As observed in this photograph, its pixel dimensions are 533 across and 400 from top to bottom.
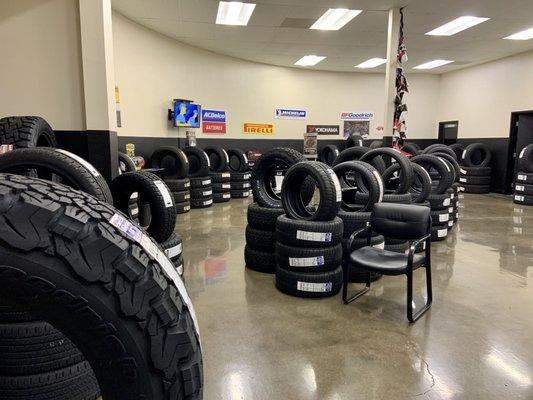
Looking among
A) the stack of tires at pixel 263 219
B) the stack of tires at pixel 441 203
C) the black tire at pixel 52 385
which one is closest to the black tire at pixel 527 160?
the stack of tires at pixel 441 203

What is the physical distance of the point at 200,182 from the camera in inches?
289

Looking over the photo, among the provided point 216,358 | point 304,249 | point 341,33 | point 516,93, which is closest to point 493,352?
point 304,249

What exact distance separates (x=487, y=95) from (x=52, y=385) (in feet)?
40.6

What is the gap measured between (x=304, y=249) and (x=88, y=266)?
2.50 metres

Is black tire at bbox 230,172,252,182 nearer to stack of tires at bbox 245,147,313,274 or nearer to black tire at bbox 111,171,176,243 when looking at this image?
stack of tires at bbox 245,147,313,274

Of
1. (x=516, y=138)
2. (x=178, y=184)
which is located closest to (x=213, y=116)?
(x=178, y=184)

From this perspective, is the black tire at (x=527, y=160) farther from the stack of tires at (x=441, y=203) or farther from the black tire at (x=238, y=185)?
the black tire at (x=238, y=185)

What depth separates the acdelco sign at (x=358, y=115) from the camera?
40.1ft

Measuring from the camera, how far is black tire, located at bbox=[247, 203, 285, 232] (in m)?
3.74

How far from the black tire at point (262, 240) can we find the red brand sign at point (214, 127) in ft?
21.5

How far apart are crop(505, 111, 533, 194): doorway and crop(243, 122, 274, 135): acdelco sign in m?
6.64

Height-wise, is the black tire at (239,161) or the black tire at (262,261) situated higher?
the black tire at (239,161)

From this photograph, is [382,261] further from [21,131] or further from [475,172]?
[475,172]

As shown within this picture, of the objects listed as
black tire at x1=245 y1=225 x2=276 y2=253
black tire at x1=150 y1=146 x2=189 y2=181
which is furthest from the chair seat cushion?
black tire at x1=150 y1=146 x2=189 y2=181
